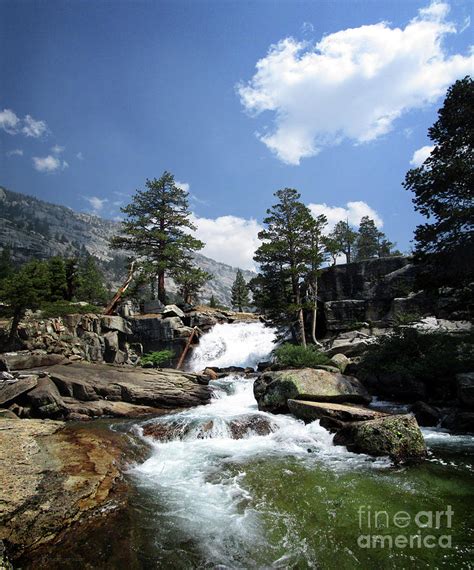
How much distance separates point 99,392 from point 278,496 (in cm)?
1207

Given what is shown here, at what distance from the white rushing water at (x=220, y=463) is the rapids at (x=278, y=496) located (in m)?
0.03

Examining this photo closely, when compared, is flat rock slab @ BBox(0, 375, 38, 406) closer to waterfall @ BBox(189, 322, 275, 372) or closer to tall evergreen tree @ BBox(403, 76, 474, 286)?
waterfall @ BBox(189, 322, 275, 372)

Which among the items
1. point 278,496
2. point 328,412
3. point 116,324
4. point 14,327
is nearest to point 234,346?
point 116,324

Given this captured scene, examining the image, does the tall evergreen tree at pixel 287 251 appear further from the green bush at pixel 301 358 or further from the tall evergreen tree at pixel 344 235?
the tall evergreen tree at pixel 344 235

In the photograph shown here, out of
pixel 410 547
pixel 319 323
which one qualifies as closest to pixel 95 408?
pixel 410 547

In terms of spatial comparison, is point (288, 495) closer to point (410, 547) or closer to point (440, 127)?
point (410, 547)

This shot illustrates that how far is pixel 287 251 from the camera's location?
86.0ft

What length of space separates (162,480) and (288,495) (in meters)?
3.31

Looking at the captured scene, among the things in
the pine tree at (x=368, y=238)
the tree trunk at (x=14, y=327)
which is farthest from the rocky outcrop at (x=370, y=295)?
the pine tree at (x=368, y=238)

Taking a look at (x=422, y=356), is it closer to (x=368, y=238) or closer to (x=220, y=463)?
(x=220, y=463)

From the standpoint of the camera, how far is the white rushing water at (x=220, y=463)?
5.46 metres

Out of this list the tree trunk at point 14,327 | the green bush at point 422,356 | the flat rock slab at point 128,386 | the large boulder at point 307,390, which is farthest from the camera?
the tree trunk at point 14,327

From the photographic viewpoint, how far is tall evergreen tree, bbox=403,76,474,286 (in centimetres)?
1315

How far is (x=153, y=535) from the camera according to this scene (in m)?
5.31
